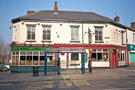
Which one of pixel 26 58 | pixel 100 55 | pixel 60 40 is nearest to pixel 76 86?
pixel 60 40

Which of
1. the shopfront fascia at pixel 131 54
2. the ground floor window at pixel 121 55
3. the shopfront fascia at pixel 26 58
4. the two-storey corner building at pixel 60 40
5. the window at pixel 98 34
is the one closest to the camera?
the shopfront fascia at pixel 26 58

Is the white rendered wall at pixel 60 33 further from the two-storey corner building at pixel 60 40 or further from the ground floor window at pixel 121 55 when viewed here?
the ground floor window at pixel 121 55

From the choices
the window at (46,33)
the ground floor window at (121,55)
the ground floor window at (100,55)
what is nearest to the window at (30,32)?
the window at (46,33)

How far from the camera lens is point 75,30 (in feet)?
76.0

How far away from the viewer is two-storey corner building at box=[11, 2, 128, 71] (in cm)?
2170

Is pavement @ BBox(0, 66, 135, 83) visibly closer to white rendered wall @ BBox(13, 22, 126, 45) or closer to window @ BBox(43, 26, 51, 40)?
white rendered wall @ BBox(13, 22, 126, 45)

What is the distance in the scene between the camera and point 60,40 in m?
22.5

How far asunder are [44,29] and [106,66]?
1108cm

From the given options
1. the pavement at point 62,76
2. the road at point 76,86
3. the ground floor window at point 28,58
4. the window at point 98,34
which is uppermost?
the window at point 98,34

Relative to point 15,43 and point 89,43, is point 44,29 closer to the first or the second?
point 15,43

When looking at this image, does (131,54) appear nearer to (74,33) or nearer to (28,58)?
(74,33)

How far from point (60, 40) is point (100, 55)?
6660 mm

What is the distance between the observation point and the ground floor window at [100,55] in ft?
76.0

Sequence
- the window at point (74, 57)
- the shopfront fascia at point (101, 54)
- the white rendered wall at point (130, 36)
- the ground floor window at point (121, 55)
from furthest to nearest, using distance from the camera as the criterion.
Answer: the white rendered wall at point (130, 36)
the ground floor window at point (121, 55)
the shopfront fascia at point (101, 54)
the window at point (74, 57)
